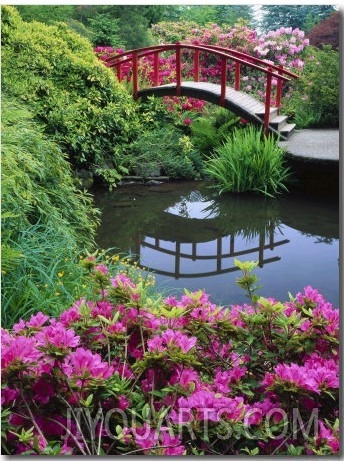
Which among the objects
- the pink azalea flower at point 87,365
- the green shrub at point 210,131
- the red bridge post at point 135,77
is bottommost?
the pink azalea flower at point 87,365

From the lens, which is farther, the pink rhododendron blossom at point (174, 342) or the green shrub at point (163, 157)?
the green shrub at point (163, 157)

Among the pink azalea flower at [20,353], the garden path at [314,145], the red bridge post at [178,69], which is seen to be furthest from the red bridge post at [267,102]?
the pink azalea flower at [20,353]

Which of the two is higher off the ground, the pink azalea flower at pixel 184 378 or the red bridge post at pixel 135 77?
the red bridge post at pixel 135 77

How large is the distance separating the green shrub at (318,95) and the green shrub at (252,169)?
6.00 ft

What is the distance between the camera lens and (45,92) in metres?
6.03

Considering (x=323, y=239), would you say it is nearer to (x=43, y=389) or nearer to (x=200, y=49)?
(x=200, y=49)

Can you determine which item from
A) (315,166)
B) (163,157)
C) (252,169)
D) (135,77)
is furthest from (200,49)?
(315,166)

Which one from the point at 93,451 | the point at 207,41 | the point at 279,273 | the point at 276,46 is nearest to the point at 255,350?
the point at 93,451

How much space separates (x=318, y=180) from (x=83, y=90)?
2.69m

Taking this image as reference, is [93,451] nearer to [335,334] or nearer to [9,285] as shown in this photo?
[335,334]

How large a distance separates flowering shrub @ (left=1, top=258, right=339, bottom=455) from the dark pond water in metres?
2.04

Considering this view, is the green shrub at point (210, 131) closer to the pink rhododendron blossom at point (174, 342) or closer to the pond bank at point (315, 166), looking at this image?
the pond bank at point (315, 166)

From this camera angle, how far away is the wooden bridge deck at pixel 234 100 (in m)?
7.83

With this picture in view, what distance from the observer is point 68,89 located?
6.49 meters
